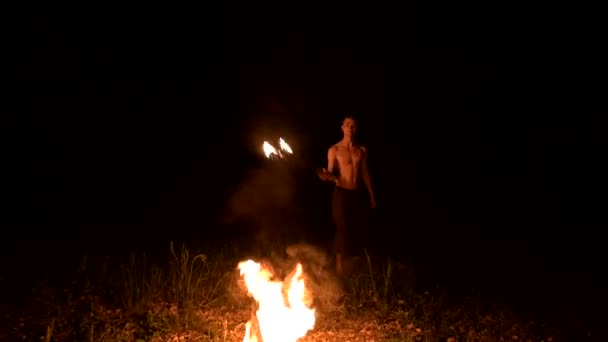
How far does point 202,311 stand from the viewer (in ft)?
18.5

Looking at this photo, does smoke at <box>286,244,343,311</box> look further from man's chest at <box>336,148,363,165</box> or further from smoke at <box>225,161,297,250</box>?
man's chest at <box>336,148,363,165</box>

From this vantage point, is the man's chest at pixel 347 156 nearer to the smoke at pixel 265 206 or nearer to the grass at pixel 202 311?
the grass at pixel 202 311

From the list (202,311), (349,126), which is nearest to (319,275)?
(202,311)

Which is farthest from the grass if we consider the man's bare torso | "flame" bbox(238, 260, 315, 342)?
the man's bare torso

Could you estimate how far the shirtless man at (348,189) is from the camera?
259 inches

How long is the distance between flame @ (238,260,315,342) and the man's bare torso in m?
1.78

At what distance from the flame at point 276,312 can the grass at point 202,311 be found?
54 centimetres

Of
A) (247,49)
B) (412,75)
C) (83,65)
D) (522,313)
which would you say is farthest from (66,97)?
(522,313)

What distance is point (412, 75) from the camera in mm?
17031

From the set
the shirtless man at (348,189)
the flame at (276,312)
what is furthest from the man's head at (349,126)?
the flame at (276,312)

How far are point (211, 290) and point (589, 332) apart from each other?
12.3ft

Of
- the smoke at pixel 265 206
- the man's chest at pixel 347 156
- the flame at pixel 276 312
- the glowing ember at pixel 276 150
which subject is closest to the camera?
the flame at pixel 276 312

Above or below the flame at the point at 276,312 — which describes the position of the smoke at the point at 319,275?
above

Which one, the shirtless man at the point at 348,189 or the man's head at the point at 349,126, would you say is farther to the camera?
the shirtless man at the point at 348,189
